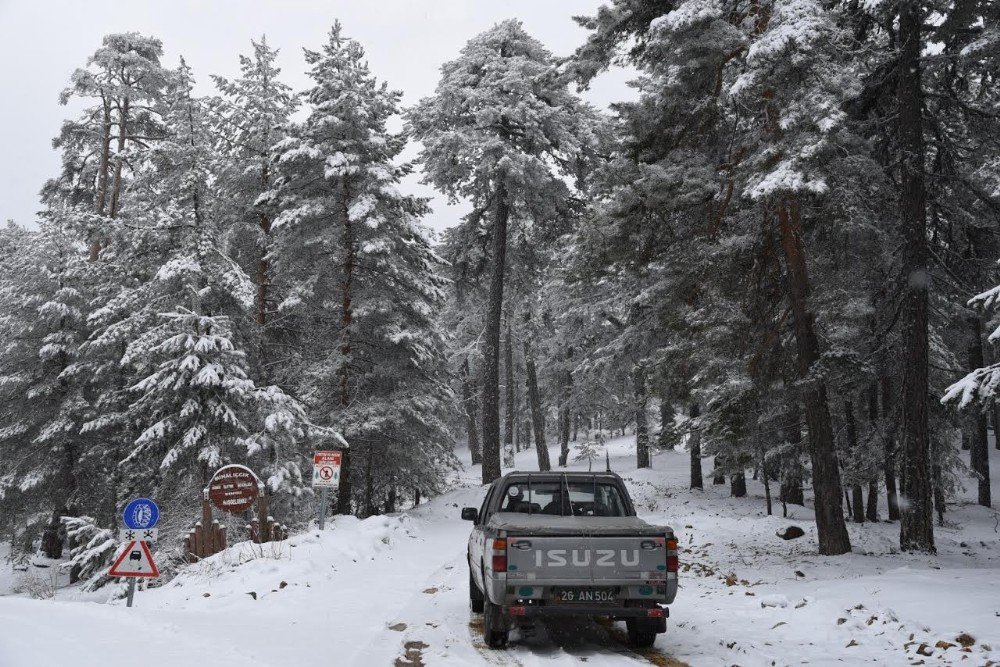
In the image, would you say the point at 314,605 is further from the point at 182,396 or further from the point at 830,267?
the point at 830,267

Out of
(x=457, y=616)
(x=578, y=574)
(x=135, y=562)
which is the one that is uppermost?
(x=578, y=574)

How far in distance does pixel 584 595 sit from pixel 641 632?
0.95 meters

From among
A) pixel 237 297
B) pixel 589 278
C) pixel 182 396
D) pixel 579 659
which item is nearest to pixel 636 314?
pixel 589 278

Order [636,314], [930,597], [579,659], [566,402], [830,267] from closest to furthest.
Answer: [579,659] → [930,597] → [830,267] → [636,314] → [566,402]

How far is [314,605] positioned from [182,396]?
9.41 meters

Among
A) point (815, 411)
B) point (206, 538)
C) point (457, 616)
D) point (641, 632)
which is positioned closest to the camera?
point (641, 632)

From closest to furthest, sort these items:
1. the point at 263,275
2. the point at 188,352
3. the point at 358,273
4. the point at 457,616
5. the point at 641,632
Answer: the point at 641,632, the point at 457,616, the point at 188,352, the point at 358,273, the point at 263,275

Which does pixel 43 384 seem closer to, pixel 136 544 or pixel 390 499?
pixel 390 499

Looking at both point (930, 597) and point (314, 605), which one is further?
point (314, 605)

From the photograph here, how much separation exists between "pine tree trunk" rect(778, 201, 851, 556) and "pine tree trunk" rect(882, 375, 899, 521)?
3.68 feet

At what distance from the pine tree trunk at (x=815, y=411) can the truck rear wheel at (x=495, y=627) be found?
25.8 ft

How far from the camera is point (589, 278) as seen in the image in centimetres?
1467

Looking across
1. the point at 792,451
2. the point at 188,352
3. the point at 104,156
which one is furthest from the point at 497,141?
the point at 104,156

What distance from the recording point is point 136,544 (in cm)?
934
